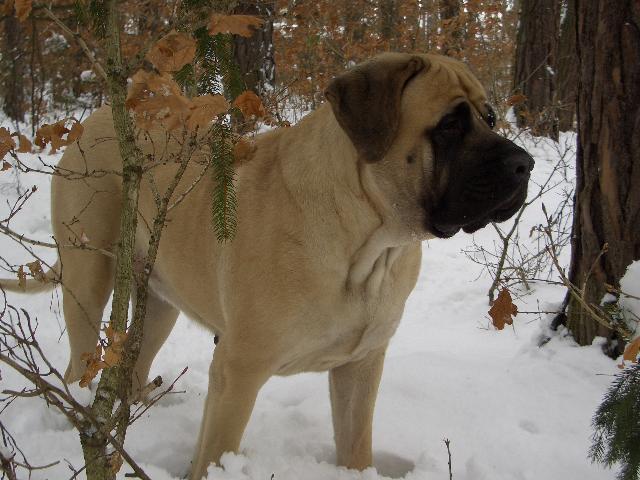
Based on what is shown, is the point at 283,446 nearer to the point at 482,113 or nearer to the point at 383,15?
the point at 482,113

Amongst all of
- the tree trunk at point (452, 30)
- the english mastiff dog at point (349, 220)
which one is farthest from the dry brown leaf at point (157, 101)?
the tree trunk at point (452, 30)

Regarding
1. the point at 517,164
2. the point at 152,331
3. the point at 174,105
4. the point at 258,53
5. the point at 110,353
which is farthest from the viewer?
the point at 258,53

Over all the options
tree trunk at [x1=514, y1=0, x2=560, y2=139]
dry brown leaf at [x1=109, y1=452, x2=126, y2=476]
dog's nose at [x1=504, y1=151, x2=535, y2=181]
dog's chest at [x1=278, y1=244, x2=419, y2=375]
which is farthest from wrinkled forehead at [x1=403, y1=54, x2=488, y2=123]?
tree trunk at [x1=514, y1=0, x2=560, y2=139]

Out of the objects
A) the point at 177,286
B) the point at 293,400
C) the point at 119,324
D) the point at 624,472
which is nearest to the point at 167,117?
the point at 119,324

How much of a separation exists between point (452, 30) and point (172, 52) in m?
11.1

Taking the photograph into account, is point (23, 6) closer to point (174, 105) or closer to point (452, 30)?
point (174, 105)

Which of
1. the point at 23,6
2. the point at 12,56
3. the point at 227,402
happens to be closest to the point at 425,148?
the point at 227,402

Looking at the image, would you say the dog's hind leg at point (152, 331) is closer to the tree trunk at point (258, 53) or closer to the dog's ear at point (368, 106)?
the dog's ear at point (368, 106)

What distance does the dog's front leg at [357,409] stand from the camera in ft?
9.53

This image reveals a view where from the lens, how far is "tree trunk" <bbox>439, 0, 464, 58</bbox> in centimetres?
1142

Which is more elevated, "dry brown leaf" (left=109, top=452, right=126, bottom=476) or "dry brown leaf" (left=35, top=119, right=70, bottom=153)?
"dry brown leaf" (left=35, top=119, right=70, bottom=153)

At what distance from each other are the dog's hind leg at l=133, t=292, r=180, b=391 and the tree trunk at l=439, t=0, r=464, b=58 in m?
8.81

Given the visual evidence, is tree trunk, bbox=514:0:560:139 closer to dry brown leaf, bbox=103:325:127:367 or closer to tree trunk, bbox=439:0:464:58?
tree trunk, bbox=439:0:464:58

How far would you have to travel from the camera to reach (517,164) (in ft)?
7.04
